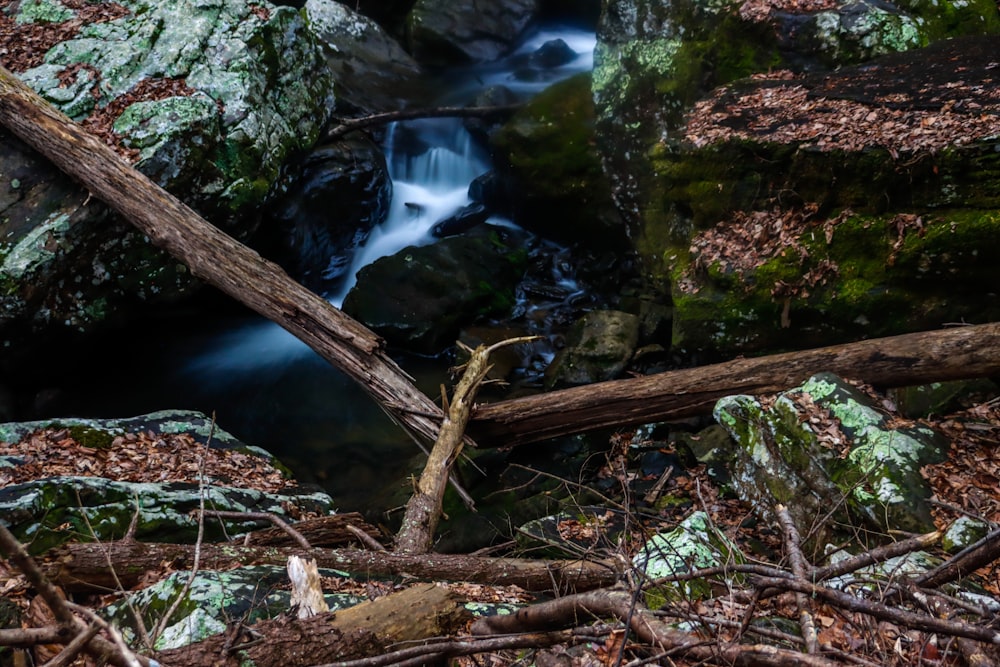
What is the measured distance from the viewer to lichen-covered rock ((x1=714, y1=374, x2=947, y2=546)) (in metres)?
4.53

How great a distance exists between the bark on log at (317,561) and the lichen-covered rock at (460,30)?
47.4 ft

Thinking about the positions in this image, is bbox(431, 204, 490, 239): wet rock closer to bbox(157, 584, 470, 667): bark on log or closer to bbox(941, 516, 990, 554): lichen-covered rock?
bbox(941, 516, 990, 554): lichen-covered rock

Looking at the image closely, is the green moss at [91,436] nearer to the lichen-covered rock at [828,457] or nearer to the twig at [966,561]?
the lichen-covered rock at [828,457]

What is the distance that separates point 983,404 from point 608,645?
15.6 ft

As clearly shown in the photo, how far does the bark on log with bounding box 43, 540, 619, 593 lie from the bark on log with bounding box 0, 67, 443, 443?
6.81 feet

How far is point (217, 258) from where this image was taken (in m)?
7.21

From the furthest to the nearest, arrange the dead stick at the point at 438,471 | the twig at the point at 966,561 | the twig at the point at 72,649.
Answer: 1. the dead stick at the point at 438,471
2. the twig at the point at 966,561
3. the twig at the point at 72,649

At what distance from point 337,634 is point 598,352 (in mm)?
6437

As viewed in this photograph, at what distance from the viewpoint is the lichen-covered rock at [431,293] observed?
409 inches

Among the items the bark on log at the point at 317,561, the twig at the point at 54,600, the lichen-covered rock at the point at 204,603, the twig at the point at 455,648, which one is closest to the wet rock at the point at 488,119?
the bark on log at the point at 317,561

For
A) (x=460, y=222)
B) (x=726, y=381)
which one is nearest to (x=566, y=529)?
(x=726, y=381)

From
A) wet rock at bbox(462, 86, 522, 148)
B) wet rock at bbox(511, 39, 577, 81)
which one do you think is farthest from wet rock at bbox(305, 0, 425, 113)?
wet rock at bbox(511, 39, 577, 81)

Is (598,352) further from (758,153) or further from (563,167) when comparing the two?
(563,167)

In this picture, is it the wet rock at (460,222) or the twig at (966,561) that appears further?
the wet rock at (460,222)
